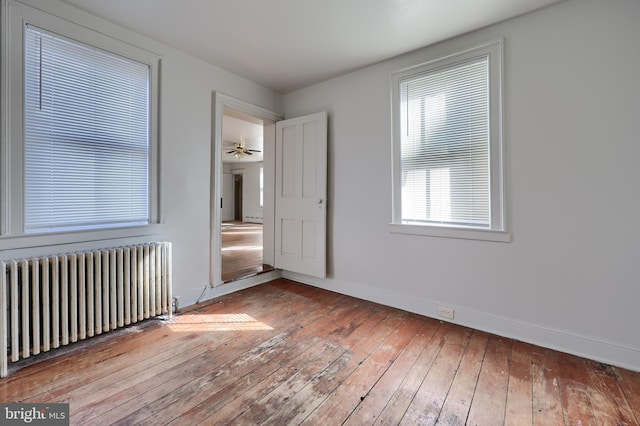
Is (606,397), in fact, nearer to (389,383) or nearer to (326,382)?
(389,383)

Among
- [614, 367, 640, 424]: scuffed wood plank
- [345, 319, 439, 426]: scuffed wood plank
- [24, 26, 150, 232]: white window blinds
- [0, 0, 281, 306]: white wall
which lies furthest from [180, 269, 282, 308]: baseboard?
[614, 367, 640, 424]: scuffed wood plank

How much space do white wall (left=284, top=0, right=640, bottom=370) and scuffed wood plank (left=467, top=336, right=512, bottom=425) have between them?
12.9 inches

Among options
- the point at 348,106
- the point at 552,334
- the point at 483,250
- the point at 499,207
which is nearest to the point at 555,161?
the point at 499,207

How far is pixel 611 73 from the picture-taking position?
2.02 metres

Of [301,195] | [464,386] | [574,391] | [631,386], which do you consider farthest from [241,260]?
[631,386]

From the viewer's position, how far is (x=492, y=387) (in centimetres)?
A: 178

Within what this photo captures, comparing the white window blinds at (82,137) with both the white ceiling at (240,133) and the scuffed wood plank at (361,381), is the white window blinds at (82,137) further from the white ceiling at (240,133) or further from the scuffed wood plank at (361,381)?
the white ceiling at (240,133)

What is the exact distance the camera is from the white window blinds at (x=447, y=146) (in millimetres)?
2564

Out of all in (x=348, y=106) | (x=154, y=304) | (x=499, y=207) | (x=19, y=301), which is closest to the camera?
(x=19, y=301)

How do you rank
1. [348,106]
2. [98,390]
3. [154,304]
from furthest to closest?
1. [348,106]
2. [154,304]
3. [98,390]

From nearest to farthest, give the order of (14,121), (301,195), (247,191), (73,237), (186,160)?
(14,121)
(73,237)
(186,160)
(301,195)
(247,191)

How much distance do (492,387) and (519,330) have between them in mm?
851

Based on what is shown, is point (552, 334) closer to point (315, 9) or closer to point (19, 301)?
point (315, 9)

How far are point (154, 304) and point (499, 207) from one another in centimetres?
321
